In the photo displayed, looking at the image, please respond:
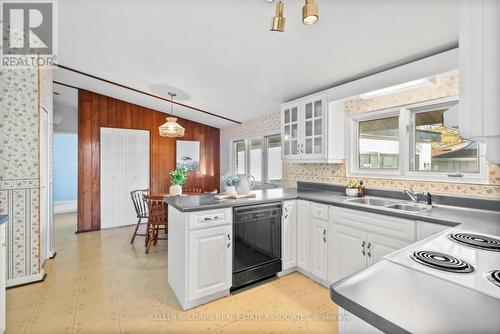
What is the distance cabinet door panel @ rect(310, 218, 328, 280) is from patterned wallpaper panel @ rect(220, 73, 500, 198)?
2.72ft

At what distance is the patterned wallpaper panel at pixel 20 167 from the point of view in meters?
2.48

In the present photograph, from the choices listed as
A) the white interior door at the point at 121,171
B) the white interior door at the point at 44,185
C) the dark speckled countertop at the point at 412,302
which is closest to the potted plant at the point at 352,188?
the dark speckled countertop at the point at 412,302

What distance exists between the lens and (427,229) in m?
1.70

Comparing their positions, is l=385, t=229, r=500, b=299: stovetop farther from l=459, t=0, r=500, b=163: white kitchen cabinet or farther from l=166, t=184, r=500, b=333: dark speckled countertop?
l=459, t=0, r=500, b=163: white kitchen cabinet

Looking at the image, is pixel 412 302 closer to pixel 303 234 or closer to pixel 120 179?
pixel 303 234

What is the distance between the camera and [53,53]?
124 inches

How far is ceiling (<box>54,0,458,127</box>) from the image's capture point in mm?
1707

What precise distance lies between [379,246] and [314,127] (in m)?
1.55

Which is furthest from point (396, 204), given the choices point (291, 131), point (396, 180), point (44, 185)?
point (44, 185)

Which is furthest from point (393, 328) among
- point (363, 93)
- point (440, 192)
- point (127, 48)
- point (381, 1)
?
point (127, 48)

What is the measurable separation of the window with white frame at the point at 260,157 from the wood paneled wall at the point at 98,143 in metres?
1.02

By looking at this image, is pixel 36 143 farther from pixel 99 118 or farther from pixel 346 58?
pixel 346 58

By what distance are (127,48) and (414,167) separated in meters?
3.44

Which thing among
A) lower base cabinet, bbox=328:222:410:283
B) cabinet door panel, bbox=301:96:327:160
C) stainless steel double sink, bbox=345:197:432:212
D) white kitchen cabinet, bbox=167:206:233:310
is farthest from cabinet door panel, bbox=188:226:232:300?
cabinet door panel, bbox=301:96:327:160
